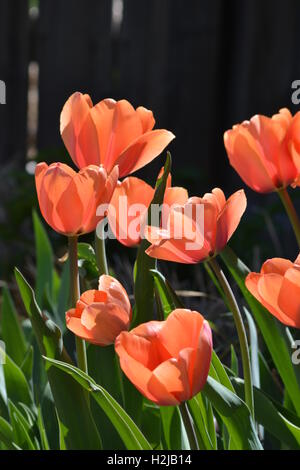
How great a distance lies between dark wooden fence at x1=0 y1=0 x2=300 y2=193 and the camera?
3365 mm

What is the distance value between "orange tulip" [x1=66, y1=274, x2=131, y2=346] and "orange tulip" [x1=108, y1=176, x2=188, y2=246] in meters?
0.11

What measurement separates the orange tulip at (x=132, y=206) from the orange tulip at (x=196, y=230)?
8 cm

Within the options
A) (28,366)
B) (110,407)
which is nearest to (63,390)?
(110,407)

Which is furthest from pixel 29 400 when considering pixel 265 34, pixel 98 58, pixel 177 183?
pixel 98 58

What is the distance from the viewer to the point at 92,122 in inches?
34.5

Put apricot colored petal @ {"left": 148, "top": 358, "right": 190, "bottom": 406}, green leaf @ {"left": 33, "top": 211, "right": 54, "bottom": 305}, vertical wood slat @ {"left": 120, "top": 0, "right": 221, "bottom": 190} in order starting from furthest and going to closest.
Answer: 1. vertical wood slat @ {"left": 120, "top": 0, "right": 221, "bottom": 190}
2. green leaf @ {"left": 33, "top": 211, "right": 54, "bottom": 305}
3. apricot colored petal @ {"left": 148, "top": 358, "right": 190, "bottom": 406}

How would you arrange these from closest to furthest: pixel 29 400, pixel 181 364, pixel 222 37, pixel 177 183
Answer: pixel 181 364 → pixel 29 400 → pixel 177 183 → pixel 222 37

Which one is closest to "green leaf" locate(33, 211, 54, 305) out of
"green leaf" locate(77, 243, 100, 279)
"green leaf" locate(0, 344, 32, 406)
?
"green leaf" locate(0, 344, 32, 406)

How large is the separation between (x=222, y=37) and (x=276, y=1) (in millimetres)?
305

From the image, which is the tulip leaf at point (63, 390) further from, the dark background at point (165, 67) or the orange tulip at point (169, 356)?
the dark background at point (165, 67)

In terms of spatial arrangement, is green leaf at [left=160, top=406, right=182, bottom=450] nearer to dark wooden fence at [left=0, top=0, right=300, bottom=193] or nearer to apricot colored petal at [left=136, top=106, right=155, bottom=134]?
apricot colored petal at [left=136, top=106, right=155, bottom=134]

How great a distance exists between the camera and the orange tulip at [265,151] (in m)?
0.90

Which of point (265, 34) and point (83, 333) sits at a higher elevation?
point (265, 34)
